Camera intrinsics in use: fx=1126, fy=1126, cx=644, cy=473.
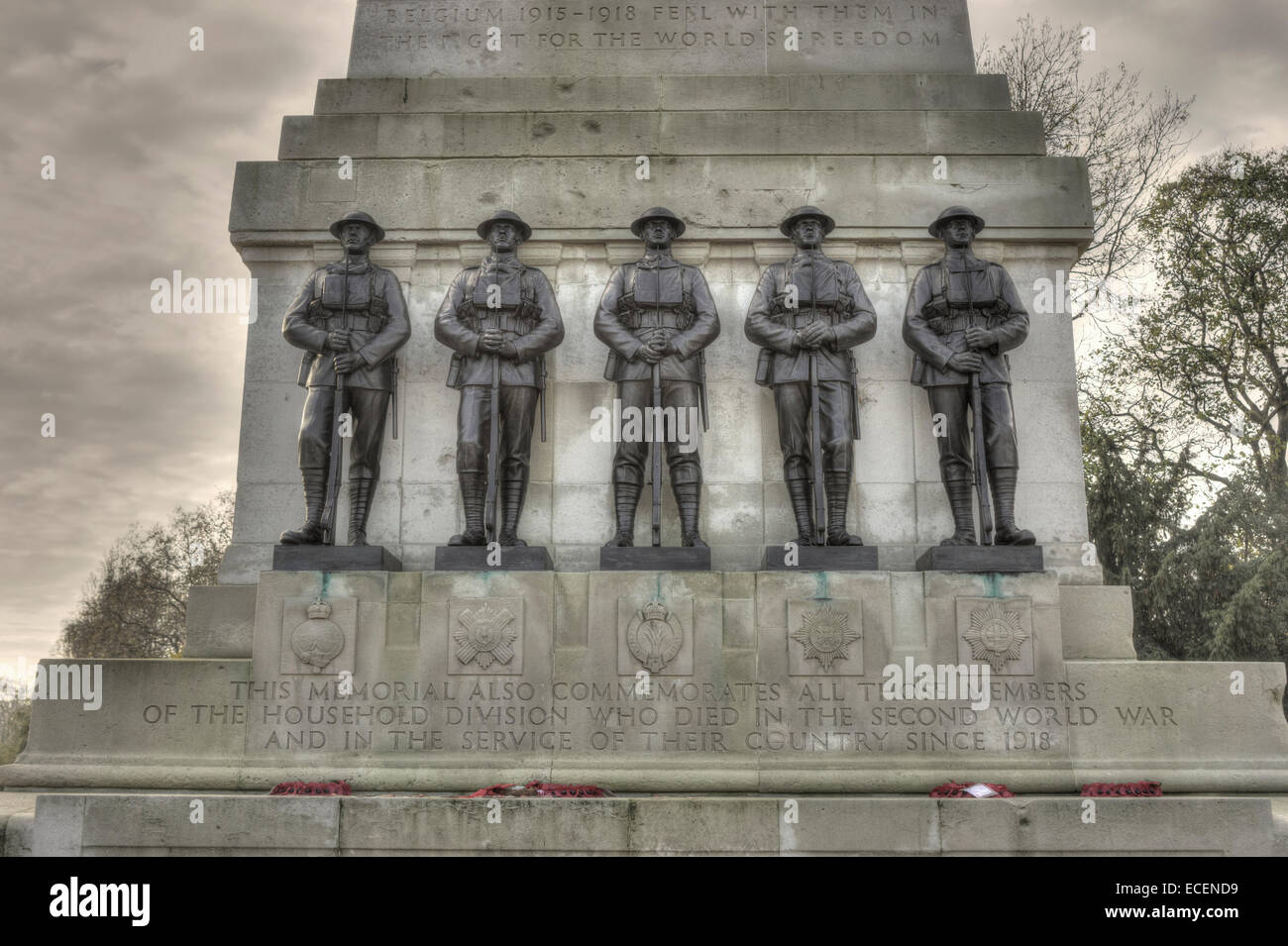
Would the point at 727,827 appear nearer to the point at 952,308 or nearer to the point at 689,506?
the point at 689,506

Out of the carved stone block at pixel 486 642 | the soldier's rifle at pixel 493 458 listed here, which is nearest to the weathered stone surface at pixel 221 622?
the carved stone block at pixel 486 642

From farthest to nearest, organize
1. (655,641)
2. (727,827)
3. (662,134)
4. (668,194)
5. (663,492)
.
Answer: (662,134) → (668,194) → (663,492) → (655,641) → (727,827)

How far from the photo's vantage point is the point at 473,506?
38.0 ft

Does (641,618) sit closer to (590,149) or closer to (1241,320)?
(590,149)

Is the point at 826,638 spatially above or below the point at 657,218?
below

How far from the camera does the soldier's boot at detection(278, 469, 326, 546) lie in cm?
1149

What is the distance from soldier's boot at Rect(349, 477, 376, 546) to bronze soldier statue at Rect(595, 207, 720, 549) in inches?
104

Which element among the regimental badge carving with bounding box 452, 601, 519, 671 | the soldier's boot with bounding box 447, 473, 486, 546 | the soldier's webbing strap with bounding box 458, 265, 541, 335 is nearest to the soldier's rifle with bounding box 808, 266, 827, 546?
the soldier's webbing strap with bounding box 458, 265, 541, 335

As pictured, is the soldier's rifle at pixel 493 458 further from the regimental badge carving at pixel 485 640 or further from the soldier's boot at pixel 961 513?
the soldier's boot at pixel 961 513

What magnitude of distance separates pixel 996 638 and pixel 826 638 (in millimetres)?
1635

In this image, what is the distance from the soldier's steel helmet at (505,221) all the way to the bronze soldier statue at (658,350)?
1.16 meters

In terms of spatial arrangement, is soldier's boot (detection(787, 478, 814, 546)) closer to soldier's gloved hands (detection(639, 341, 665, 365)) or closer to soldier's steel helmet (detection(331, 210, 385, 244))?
soldier's gloved hands (detection(639, 341, 665, 365))

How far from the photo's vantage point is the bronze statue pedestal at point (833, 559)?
36.5ft

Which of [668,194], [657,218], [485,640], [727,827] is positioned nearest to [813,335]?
[657,218]
